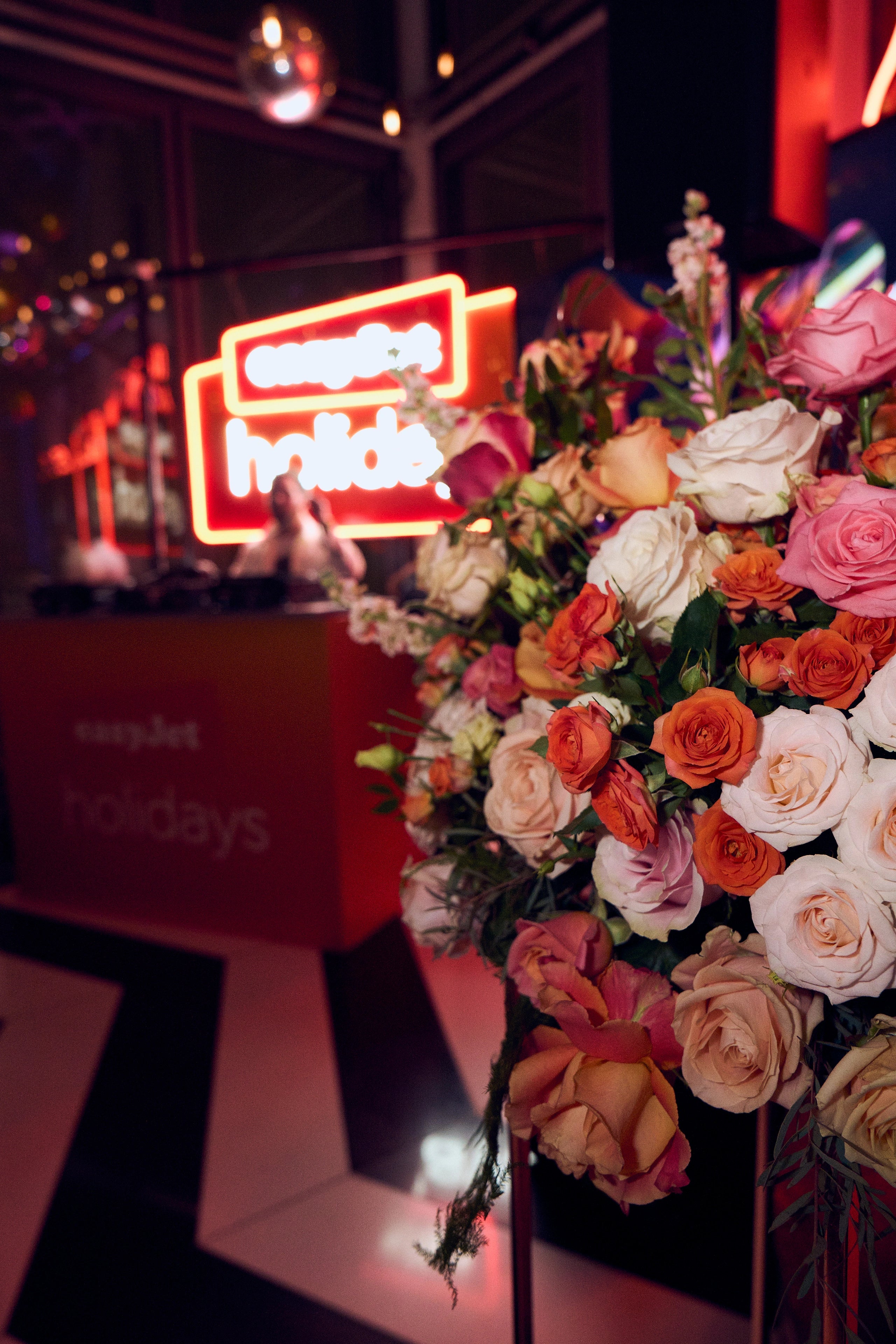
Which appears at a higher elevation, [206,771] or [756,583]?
[756,583]

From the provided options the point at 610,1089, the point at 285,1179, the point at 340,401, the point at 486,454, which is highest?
the point at 340,401

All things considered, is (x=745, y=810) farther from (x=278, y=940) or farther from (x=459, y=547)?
→ (x=278, y=940)

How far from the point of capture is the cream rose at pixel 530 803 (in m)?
0.48

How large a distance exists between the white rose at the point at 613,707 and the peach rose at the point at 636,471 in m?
0.15

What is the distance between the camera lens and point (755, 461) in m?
0.47

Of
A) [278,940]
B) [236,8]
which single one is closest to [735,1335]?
[278,940]

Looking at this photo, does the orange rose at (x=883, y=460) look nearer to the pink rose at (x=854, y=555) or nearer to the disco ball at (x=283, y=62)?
the pink rose at (x=854, y=555)

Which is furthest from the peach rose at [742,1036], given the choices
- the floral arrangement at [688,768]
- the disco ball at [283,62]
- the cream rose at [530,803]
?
the disco ball at [283,62]

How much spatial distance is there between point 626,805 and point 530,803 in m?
0.08

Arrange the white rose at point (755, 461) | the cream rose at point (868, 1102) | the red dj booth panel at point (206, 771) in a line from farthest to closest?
the red dj booth panel at point (206, 771) → the white rose at point (755, 461) → the cream rose at point (868, 1102)

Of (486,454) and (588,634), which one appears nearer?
(588,634)

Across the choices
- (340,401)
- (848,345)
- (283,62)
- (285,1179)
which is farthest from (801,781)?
(283,62)

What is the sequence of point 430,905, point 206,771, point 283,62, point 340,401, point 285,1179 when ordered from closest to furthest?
point 430,905 → point 285,1179 → point 206,771 → point 283,62 → point 340,401

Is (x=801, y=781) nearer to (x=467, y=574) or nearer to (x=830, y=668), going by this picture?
(x=830, y=668)
